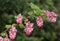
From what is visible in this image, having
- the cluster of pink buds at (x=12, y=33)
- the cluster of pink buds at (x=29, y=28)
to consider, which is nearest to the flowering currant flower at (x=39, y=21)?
the cluster of pink buds at (x=29, y=28)

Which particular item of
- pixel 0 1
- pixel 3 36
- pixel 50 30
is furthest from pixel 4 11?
pixel 50 30

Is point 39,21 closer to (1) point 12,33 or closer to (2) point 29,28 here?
(2) point 29,28

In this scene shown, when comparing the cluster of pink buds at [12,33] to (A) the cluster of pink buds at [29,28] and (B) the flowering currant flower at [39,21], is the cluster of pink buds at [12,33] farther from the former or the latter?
(B) the flowering currant flower at [39,21]

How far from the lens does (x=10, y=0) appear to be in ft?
12.8

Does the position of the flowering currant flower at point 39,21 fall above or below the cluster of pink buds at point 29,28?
above

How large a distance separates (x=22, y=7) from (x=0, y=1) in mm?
333

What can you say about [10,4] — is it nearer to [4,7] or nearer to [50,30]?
[4,7]

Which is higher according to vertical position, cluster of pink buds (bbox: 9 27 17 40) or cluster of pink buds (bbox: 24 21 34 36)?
cluster of pink buds (bbox: 24 21 34 36)

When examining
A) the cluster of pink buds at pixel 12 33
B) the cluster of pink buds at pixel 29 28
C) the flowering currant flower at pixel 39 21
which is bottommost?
the cluster of pink buds at pixel 12 33

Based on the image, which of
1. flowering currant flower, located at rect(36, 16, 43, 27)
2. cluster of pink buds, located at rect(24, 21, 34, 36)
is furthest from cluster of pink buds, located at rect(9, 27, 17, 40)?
flowering currant flower, located at rect(36, 16, 43, 27)

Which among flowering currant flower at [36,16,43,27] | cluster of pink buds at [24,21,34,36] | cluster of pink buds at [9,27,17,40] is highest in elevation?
flowering currant flower at [36,16,43,27]

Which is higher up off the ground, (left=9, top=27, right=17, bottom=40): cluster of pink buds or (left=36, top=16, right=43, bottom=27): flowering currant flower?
(left=36, top=16, right=43, bottom=27): flowering currant flower

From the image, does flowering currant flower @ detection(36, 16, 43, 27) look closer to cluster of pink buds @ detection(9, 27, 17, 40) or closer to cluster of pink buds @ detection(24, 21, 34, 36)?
cluster of pink buds @ detection(24, 21, 34, 36)

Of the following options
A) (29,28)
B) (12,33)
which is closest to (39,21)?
(29,28)
